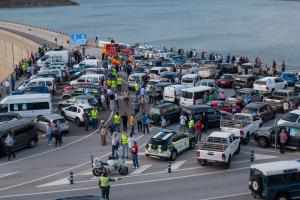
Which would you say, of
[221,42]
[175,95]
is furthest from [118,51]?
[221,42]

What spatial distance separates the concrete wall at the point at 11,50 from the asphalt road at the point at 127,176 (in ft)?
183

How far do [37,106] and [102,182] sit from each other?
51.9 ft

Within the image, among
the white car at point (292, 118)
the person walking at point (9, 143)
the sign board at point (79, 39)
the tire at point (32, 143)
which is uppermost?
the sign board at point (79, 39)

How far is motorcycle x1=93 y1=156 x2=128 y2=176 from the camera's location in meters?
24.3

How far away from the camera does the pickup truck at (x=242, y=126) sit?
99.8 feet

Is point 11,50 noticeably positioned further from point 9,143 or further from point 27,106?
point 9,143

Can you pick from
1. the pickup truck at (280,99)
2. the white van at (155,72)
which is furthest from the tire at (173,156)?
the white van at (155,72)

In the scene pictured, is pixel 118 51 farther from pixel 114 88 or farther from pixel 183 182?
pixel 183 182

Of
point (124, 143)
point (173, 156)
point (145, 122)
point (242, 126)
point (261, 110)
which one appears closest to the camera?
point (173, 156)

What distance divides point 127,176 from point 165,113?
1085 cm

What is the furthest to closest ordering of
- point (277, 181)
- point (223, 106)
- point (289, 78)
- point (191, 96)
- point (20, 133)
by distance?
point (289, 78)
point (191, 96)
point (223, 106)
point (20, 133)
point (277, 181)

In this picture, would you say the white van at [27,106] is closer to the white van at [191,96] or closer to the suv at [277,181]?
the white van at [191,96]

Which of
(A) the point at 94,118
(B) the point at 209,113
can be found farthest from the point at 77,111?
(B) the point at 209,113

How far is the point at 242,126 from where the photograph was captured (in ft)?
101
